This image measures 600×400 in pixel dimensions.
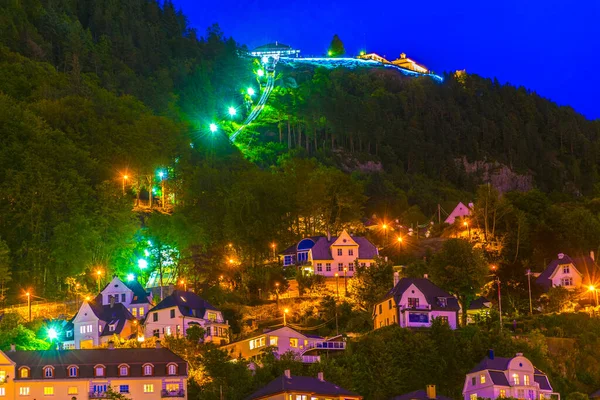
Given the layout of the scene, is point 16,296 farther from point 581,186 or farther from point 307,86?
point 581,186

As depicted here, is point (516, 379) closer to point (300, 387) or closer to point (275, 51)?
point (300, 387)

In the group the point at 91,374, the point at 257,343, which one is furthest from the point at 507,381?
the point at 91,374

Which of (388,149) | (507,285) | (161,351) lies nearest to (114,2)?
(388,149)

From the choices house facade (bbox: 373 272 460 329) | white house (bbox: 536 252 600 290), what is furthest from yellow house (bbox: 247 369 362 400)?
white house (bbox: 536 252 600 290)

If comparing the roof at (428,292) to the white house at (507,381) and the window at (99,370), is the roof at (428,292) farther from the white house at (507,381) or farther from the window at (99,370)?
the window at (99,370)

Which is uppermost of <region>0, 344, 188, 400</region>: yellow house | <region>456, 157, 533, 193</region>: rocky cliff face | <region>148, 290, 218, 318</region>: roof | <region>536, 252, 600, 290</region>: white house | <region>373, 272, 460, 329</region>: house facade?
<region>456, 157, 533, 193</region>: rocky cliff face

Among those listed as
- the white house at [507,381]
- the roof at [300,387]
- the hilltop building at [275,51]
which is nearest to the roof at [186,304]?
the roof at [300,387]

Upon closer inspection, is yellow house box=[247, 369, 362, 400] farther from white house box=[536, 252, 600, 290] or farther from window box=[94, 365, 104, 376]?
white house box=[536, 252, 600, 290]
